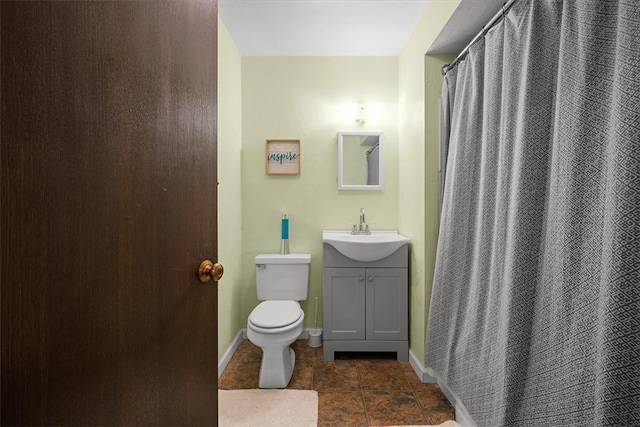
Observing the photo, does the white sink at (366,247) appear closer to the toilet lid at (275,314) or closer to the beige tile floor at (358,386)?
the toilet lid at (275,314)

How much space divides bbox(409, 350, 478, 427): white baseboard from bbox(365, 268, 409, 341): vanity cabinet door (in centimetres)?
21

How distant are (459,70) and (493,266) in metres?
1.10

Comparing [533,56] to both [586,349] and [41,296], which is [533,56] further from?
[41,296]

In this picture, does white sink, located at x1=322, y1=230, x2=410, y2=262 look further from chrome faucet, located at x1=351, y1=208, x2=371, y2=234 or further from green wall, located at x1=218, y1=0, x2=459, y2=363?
green wall, located at x1=218, y1=0, x2=459, y2=363

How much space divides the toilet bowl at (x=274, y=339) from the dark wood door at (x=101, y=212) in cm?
99

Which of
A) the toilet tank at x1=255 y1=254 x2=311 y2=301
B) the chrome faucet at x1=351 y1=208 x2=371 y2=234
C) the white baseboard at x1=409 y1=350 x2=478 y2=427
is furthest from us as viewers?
the chrome faucet at x1=351 y1=208 x2=371 y2=234

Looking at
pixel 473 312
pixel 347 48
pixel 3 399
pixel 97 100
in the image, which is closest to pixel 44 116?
pixel 97 100

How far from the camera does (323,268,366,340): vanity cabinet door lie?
7.14 feet

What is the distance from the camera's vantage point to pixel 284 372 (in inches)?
71.7

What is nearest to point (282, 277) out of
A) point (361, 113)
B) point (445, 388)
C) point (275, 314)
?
point (275, 314)

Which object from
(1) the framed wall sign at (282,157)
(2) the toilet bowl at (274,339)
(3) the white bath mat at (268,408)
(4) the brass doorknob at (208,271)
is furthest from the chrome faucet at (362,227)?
(4) the brass doorknob at (208,271)

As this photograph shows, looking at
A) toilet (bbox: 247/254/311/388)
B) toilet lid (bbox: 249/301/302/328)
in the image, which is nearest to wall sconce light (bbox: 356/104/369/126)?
toilet (bbox: 247/254/311/388)

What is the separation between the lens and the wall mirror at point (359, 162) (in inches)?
100

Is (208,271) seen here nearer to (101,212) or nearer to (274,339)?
(101,212)
